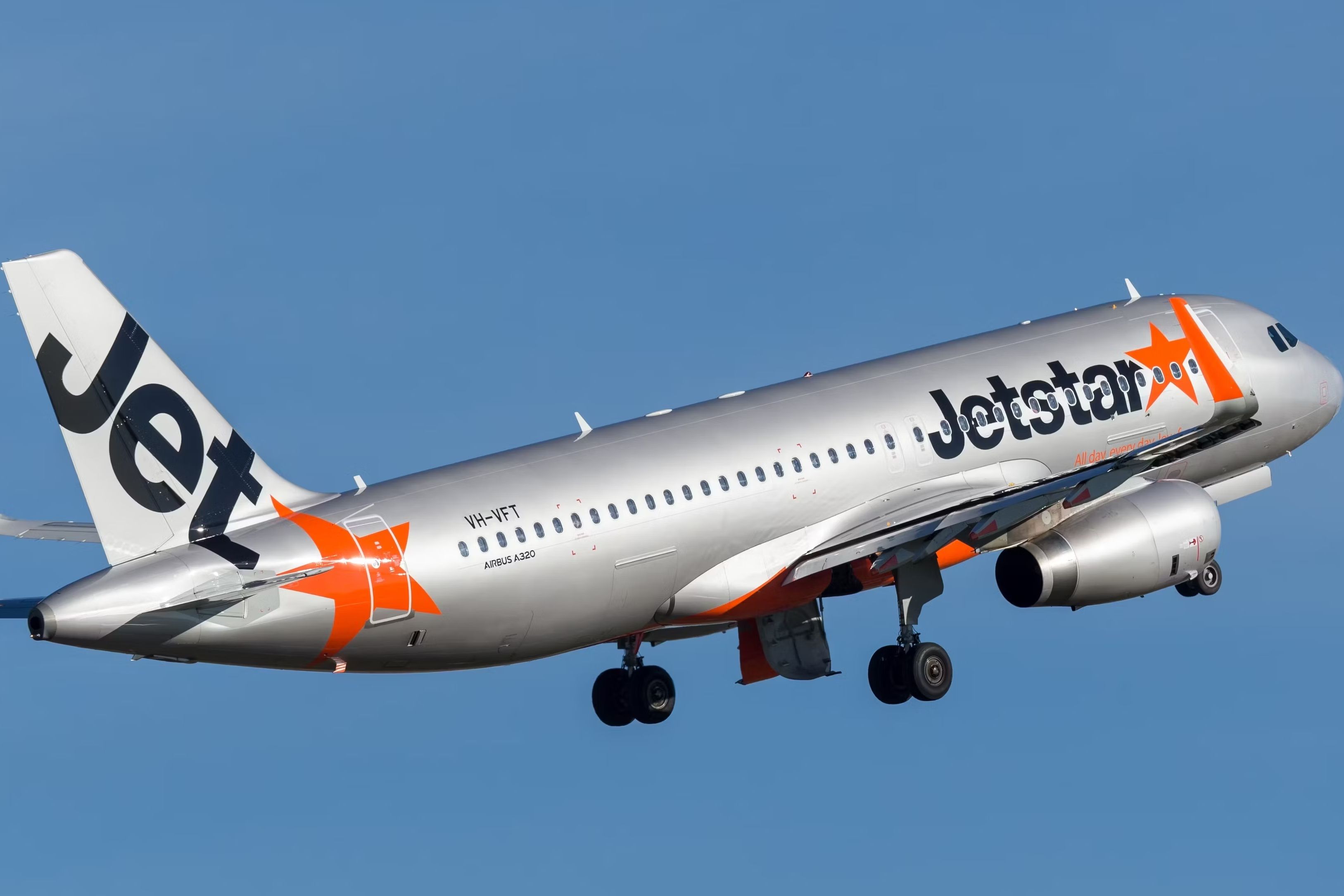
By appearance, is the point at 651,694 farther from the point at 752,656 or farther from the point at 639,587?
the point at 639,587

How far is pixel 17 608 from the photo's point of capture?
1698 inches

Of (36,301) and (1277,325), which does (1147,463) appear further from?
(36,301)

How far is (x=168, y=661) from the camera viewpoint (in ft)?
137

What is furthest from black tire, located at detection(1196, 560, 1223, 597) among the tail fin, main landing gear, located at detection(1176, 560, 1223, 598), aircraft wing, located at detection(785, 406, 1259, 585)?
the tail fin

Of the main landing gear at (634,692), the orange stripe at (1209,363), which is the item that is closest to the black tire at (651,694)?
the main landing gear at (634,692)

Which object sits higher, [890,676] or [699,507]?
[699,507]

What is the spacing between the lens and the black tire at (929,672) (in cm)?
4806

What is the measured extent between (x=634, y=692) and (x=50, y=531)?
39.7ft

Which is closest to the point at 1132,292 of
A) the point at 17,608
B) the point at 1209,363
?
the point at 1209,363

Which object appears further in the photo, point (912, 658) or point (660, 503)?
point (912, 658)

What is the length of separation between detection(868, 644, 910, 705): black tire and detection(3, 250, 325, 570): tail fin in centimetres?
1308

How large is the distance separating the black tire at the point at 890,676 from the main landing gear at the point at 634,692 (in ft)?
15.2

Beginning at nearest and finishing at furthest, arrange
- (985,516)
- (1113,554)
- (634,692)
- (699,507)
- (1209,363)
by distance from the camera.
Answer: (699,507), (985,516), (1113,554), (634,692), (1209,363)

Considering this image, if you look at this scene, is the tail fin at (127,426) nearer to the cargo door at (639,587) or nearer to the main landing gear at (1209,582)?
the cargo door at (639,587)
